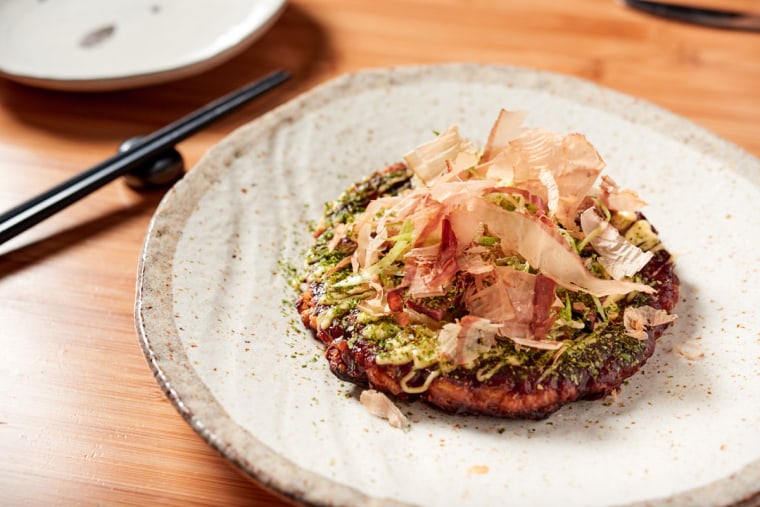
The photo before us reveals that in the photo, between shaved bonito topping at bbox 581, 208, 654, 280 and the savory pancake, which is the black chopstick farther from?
shaved bonito topping at bbox 581, 208, 654, 280

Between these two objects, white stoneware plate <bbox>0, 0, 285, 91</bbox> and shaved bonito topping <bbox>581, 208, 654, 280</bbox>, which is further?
white stoneware plate <bbox>0, 0, 285, 91</bbox>

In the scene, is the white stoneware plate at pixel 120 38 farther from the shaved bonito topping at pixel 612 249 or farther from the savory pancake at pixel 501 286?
the shaved bonito topping at pixel 612 249

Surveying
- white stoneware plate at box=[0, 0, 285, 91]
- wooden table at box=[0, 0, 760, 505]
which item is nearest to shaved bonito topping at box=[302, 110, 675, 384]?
wooden table at box=[0, 0, 760, 505]

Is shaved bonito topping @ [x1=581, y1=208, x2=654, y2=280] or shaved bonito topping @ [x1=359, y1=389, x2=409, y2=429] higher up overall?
shaved bonito topping @ [x1=581, y1=208, x2=654, y2=280]

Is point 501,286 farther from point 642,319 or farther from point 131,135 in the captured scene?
point 131,135

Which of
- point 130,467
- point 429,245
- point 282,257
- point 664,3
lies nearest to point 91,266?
point 282,257

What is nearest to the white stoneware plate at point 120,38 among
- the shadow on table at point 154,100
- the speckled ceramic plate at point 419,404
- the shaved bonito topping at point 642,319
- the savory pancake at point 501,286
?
the shadow on table at point 154,100

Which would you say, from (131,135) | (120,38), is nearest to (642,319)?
(131,135)

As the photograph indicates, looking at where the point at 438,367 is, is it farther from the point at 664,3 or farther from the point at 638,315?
the point at 664,3
